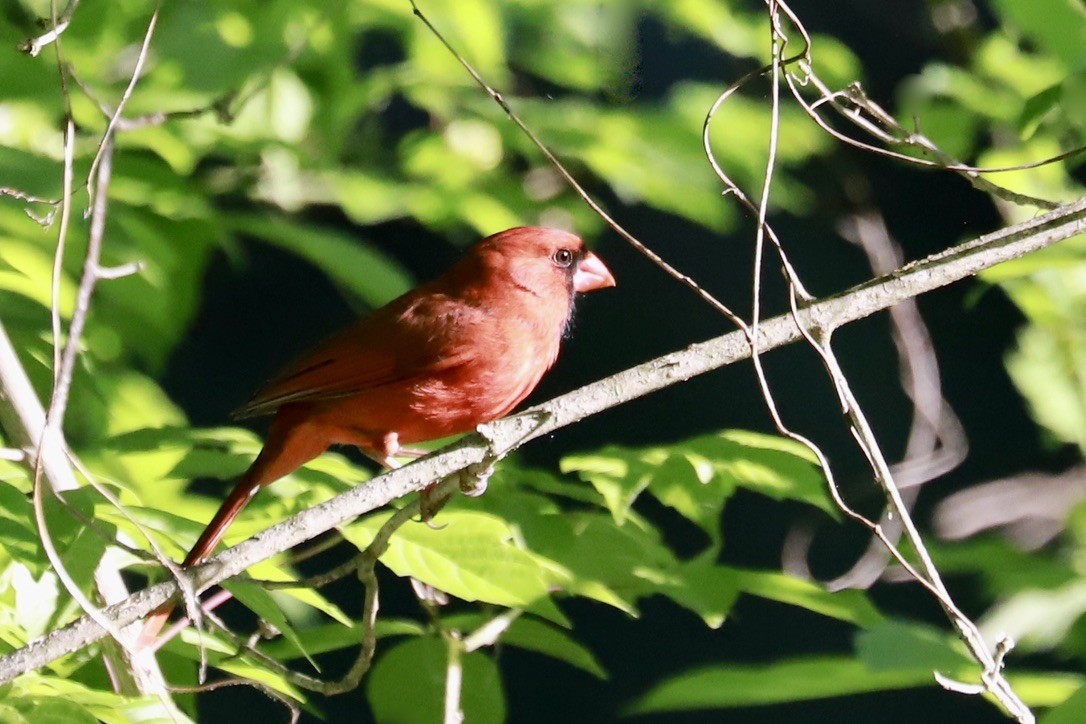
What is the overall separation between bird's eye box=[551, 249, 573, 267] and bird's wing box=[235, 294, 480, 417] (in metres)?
0.23

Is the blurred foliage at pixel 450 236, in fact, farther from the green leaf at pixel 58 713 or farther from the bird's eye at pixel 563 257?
the bird's eye at pixel 563 257

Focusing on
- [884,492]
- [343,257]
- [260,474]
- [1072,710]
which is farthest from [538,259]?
[1072,710]

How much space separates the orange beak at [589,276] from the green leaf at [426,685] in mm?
800

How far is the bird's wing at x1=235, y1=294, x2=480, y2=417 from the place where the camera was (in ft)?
7.79

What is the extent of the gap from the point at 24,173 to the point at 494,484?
89cm

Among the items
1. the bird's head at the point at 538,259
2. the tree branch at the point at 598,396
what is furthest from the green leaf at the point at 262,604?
the bird's head at the point at 538,259

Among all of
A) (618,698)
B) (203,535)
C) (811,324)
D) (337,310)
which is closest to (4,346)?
(203,535)

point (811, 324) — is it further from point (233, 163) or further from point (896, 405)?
point (896, 405)

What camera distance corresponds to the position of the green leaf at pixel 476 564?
5.53 ft

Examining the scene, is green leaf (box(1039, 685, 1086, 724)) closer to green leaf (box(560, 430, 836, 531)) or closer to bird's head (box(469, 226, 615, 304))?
green leaf (box(560, 430, 836, 531))

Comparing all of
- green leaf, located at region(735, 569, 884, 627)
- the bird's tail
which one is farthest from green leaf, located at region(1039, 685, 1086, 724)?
the bird's tail

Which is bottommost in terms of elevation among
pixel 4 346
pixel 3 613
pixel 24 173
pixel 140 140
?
pixel 3 613

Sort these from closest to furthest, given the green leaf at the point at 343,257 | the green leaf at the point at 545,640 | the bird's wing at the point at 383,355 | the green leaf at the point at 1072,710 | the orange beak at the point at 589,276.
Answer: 1. the green leaf at the point at 1072,710
2. the green leaf at the point at 545,640
3. the green leaf at the point at 343,257
4. the bird's wing at the point at 383,355
5. the orange beak at the point at 589,276

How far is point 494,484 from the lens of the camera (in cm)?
204
